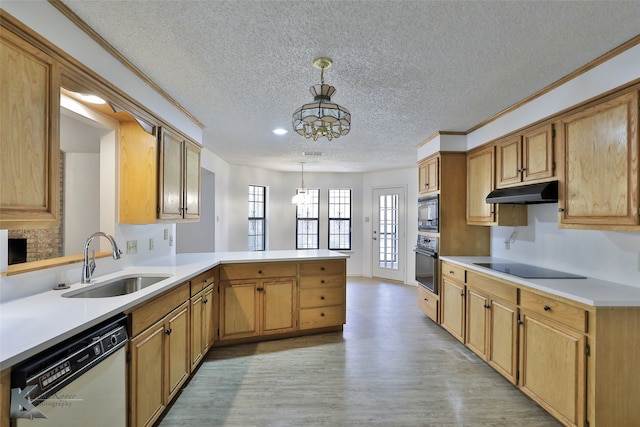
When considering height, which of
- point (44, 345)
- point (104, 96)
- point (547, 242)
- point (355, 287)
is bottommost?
point (355, 287)

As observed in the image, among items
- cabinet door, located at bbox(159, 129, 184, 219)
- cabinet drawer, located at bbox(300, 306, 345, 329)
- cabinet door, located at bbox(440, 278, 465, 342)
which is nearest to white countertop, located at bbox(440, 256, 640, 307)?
cabinet door, located at bbox(440, 278, 465, 342)

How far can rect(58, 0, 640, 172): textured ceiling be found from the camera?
154 cm

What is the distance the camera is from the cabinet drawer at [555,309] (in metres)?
1.84

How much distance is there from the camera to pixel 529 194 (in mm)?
2477

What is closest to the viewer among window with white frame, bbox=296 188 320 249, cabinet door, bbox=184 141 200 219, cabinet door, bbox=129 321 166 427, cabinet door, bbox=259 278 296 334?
cabinet door, bbox=129 321 166 427

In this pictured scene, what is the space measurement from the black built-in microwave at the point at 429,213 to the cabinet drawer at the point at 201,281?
2.66 metres

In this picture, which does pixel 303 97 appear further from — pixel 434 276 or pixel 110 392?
pixel 434 276

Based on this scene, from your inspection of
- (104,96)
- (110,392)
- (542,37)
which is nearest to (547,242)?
(542,37)

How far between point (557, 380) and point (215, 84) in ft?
10.5

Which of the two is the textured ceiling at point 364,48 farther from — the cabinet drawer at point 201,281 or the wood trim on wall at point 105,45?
the cabinet drawer at point 201,281

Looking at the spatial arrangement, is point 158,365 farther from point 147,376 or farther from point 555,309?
point 555,309

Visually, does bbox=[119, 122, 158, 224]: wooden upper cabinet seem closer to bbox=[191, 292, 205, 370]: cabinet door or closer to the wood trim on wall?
the wood trim on wall

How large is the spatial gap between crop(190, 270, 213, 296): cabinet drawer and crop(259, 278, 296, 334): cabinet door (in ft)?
1.93

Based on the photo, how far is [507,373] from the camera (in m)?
2.48
